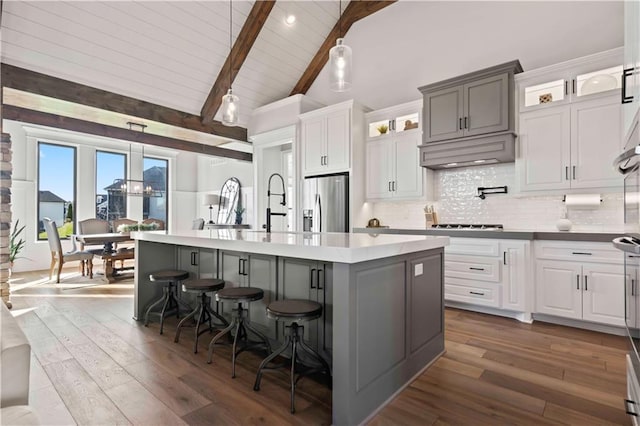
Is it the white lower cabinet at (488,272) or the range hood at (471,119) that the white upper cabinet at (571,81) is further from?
the white lower cabinet at (488,272)

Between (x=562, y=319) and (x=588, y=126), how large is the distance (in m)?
1.96

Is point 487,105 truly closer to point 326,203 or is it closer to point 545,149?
point 545,149

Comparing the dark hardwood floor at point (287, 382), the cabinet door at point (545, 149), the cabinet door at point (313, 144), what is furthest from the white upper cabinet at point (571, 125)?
the cabinet door at point (313, 144)

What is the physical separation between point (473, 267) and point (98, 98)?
18.3 feet

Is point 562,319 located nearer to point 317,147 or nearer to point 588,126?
point 588,126

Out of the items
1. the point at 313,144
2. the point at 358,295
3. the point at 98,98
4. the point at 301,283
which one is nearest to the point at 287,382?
the point at 301,283

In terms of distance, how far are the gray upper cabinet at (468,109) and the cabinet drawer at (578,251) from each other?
1.36 meters

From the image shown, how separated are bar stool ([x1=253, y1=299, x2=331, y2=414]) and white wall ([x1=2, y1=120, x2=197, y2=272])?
7413mm

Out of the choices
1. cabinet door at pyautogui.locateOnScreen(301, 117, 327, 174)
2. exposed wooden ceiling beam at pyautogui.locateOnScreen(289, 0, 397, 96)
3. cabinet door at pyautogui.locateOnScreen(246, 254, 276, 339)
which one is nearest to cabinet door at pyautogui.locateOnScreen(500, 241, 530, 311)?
cabinet door at pyautogui.locateOnScreen(246, 254, 276, 339)

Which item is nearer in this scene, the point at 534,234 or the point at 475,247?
the point at 534,234

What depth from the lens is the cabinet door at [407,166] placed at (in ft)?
14.8

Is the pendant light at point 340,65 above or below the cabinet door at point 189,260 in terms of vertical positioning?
above

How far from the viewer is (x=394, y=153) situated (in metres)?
4.73

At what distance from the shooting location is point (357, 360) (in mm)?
1716
